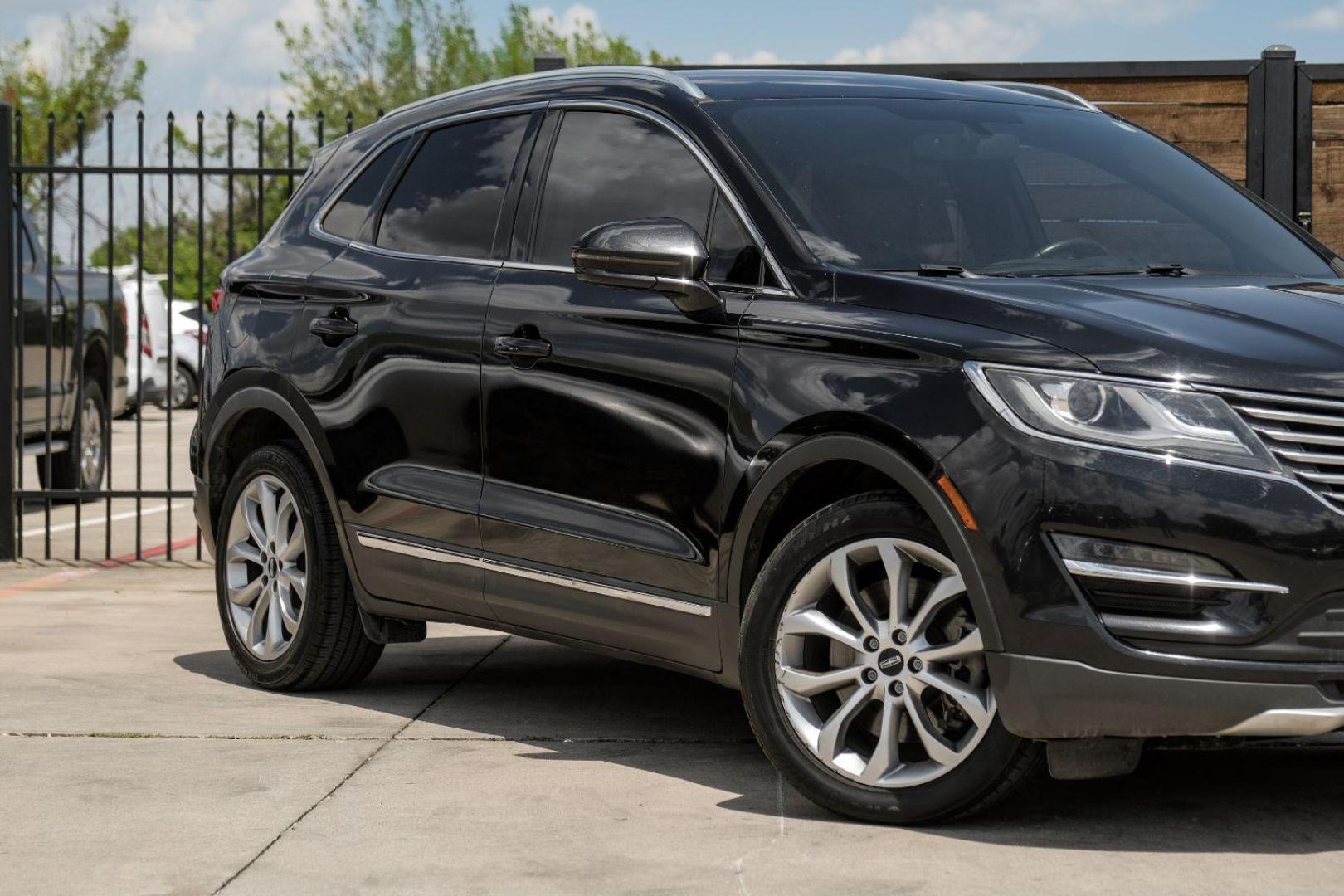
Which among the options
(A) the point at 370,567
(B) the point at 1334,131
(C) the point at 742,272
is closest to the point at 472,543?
(A) the point at 370,567

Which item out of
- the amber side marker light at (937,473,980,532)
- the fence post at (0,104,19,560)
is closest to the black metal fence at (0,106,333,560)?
the fence post at (0,104,19,560)

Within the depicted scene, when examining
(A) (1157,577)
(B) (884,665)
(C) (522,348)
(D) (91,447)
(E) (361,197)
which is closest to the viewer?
(A) (1157,577)

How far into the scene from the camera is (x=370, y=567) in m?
6.29

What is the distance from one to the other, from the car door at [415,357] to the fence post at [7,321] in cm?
442

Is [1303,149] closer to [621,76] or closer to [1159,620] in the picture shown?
[621,76]

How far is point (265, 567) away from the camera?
6.78m

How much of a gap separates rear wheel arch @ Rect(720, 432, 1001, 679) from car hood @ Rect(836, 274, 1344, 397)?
35cm

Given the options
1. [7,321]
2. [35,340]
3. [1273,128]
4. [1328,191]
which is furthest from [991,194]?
[35,340]

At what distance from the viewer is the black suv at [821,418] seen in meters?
4.19

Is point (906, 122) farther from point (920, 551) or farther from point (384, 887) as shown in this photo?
point (384, 887)

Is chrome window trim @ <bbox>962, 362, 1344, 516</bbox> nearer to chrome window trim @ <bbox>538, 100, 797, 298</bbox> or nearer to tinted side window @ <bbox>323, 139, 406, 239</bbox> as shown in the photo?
chrome window trim @ <bbox>538, 100, 797, 298</bbox>

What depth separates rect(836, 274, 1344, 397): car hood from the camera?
4234 mm

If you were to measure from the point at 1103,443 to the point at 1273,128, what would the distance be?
579 centimetres

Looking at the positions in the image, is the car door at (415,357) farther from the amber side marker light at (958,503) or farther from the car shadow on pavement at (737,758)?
the amber side marker light at (958,503)
